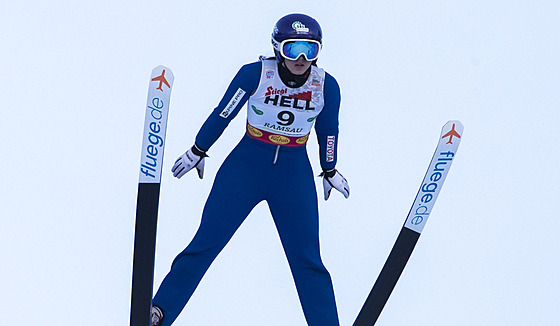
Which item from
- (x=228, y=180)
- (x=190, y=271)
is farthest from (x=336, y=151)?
(x=190, y=271)

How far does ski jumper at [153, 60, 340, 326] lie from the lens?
12.8 ft

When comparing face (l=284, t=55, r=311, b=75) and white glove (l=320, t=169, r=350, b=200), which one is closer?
face (l=284, t=55, r=311, b=75)

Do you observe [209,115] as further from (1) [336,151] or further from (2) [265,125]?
(1) [336,151]

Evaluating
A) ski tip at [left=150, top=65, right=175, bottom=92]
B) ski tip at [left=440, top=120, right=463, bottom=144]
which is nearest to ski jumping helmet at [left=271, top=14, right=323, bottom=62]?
ski tip at [left=150, top=65, right=175, bottom=92]

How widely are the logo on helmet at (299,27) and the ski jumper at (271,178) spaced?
209 mm

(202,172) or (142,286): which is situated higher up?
(202,172)

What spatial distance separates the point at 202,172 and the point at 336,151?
23.6 inches

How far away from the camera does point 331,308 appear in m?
4.10

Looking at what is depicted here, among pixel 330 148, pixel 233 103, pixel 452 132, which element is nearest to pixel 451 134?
pixel 452 132

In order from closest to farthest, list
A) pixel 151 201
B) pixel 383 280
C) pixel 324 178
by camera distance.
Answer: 1. pixel 151 201
2. pixel 383 280
3. pixel 324 178

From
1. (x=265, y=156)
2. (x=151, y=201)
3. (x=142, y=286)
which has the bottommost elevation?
(x=142, y=286)

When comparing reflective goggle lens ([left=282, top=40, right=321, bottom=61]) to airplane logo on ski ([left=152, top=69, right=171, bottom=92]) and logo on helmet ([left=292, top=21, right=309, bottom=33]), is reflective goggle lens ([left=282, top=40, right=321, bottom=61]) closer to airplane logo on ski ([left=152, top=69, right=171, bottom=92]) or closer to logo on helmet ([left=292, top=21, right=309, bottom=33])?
logo on helmet ([left=292, top=21, right=309, bottom=33])

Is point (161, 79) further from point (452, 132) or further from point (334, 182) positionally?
point (452, 132)

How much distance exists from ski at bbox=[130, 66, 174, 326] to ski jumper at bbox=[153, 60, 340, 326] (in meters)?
0.32
